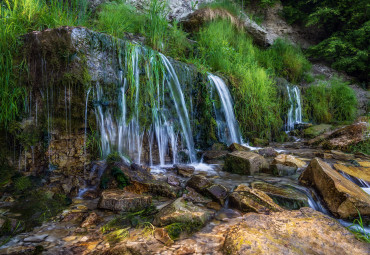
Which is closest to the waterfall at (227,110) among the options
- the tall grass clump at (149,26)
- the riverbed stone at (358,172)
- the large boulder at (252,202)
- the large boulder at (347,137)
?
the tall grass clump at (149,26)

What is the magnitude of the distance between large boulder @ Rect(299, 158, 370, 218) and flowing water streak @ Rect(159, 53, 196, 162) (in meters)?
2.09

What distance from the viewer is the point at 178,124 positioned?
3830mm

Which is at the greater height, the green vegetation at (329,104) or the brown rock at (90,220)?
the green vegetation at (329,104)

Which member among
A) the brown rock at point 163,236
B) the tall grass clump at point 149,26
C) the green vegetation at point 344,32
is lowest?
the brown rock at point 163,236

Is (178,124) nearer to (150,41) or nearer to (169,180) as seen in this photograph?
(169,180)

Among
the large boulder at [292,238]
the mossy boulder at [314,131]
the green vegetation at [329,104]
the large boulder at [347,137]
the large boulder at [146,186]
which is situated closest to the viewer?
the large boulder at [292,238]

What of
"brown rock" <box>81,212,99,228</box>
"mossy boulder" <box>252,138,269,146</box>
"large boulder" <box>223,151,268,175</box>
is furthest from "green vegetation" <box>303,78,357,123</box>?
"brown rock" <box>81,212,99,228</box>

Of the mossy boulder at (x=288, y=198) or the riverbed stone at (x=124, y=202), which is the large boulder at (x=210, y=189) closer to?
the mossy boulder at (x=288, y=198)

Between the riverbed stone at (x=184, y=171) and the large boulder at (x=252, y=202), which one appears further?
the riverbed stone at (x=184, y=171)

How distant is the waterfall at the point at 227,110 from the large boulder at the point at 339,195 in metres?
2.60

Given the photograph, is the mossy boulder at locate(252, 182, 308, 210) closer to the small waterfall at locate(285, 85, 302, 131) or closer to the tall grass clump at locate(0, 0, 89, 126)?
the tall grass clump at locate(0, 0, 89, 126)

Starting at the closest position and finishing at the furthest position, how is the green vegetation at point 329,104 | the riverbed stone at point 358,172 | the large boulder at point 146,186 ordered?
1. the large boulder at point 146,186
2. the riverbed stone at point 358,172
3. the green vegetation at point 329,104

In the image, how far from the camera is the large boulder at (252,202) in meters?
1.77

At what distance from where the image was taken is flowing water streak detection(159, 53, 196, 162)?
3786mm
